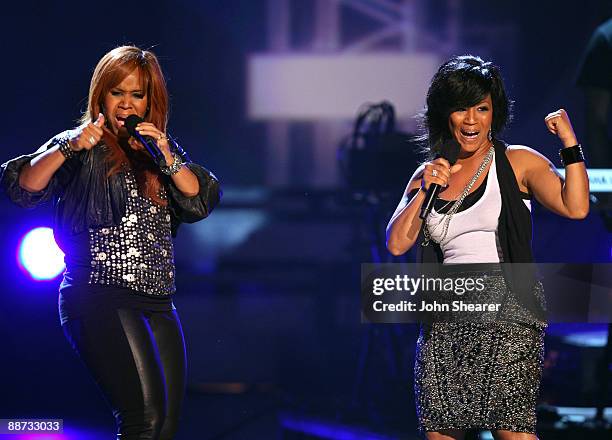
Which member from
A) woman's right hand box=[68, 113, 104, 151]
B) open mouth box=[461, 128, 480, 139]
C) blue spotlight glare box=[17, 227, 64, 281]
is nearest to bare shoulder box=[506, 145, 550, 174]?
open mouth box=[461, 128, 480, 139]

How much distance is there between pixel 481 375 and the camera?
2594 mm

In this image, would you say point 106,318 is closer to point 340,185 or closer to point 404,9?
point 340,185

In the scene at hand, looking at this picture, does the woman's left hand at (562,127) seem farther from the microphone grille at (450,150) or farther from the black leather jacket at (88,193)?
the black leather jacket at (88,193)

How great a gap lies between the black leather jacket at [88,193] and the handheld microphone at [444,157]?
0.70 meters

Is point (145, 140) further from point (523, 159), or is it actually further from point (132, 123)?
point (523, 159)

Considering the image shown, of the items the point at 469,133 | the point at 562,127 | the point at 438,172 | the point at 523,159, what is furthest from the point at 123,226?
the point at 562,127

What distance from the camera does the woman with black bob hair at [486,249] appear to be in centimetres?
257

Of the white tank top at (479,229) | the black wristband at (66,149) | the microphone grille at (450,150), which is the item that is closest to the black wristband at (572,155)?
the white tank top at (479,229)

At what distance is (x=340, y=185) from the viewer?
4227mm

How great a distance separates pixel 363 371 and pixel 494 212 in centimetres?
180

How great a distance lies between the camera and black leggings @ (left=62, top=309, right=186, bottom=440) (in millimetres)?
2531

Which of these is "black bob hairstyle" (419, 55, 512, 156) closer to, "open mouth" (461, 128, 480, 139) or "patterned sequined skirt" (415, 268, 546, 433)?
"open mouth" (461, 128, 480, 139)

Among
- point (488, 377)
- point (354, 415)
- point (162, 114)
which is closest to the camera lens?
point (488, 377)

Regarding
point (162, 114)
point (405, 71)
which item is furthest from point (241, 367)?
point (162, 114)
